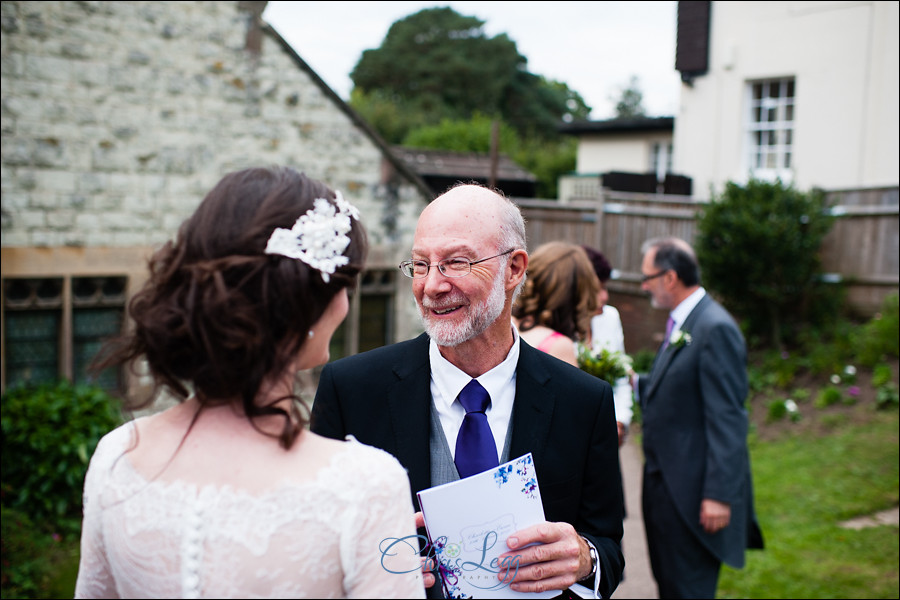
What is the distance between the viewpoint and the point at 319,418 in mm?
2449

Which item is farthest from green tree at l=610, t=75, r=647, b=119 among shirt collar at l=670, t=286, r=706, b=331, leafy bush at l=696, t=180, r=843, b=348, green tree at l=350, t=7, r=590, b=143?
shirt collar at l=670, t=286, r=706, b=331

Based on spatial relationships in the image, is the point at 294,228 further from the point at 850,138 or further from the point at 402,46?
the point at 402,46

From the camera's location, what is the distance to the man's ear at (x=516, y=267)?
104 inches

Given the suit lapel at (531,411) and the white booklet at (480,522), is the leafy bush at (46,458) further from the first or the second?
the white booklet at (480,522)

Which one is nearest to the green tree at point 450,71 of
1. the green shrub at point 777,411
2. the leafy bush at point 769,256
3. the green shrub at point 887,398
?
the leafy bush at point 769,256

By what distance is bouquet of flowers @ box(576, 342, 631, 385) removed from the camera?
426cm

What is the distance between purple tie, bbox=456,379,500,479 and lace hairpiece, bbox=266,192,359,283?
3.10 feet

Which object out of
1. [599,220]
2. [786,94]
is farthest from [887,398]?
[786,94]

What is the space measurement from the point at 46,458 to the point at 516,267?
16.4 ft

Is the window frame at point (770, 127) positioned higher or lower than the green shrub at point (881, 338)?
higher

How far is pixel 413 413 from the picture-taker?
2.41 meters

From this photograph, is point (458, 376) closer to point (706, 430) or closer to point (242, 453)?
point (242, 453)

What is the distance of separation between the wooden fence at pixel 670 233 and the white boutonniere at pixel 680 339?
742 cm

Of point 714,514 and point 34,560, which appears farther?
point 34,560
